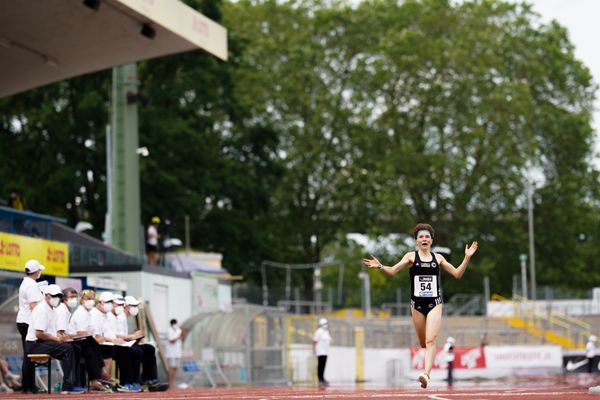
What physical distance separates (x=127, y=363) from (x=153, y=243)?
15.9 meters

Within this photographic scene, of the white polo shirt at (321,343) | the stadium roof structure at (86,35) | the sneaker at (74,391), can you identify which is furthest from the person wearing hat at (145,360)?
the stadium roof structure at (86,35)

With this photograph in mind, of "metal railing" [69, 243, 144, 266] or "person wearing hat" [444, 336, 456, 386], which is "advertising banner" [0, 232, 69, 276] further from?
"person wearing hat" [444, 336, 456, 386]

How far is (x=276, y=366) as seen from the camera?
1494 inches

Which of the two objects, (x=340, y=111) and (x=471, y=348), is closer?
(x=471, y=348)

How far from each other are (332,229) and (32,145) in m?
18.8

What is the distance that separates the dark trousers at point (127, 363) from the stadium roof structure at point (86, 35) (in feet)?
46.1

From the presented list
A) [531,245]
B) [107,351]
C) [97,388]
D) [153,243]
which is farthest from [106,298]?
[531,245]

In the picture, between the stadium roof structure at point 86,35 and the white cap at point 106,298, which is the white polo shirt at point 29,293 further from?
the stadium roof structure at point 86,35

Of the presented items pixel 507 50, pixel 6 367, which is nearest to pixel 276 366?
pixel 6 367

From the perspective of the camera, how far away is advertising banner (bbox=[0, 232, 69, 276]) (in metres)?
28.2

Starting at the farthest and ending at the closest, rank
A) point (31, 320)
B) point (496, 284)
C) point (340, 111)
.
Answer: point (496, 284) < point (340, 111) < point (31, 320)

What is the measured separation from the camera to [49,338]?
2081 centimetres

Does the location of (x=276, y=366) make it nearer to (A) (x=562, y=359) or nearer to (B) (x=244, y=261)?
(A) (x=562, y=359)

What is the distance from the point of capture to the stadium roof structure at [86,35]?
36.4 metres
